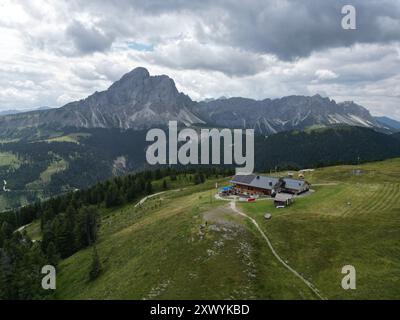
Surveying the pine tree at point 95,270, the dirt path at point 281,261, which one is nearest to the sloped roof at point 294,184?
the dirt path at point 281,261

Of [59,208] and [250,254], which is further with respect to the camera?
[59,208]

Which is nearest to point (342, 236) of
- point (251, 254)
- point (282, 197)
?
point (251, 254)

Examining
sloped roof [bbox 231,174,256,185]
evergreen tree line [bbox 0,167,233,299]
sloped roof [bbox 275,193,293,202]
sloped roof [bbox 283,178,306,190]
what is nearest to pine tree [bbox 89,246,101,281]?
evergreen tree line [bbox 0,167,233,299]

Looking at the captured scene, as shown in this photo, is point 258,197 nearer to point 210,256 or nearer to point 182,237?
point 182,237

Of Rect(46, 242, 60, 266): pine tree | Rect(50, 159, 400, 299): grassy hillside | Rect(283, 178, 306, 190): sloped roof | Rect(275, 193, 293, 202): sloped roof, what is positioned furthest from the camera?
Rect(283, 178, 306, 190): sloped roof

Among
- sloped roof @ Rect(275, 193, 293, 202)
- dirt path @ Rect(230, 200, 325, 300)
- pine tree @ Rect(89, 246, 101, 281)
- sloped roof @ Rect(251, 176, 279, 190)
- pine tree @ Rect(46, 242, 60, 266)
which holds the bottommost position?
pine tree @ Rect(46, 242, 60, 266)

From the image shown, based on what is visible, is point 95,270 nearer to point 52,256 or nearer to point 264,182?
point 52,256

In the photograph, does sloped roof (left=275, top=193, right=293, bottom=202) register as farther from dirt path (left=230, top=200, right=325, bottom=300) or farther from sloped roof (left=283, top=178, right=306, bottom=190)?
dirt path (left=230, top=200, right=325, bottom=300)
